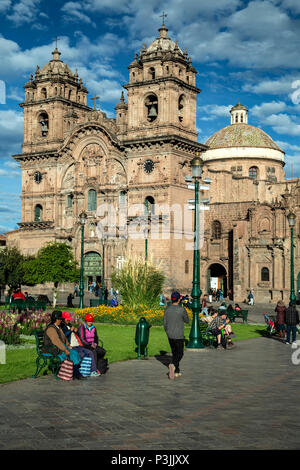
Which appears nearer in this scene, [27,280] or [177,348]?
[177,348]

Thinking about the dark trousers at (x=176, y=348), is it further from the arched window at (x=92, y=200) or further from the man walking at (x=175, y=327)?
the arched window at (x=92, y=200)

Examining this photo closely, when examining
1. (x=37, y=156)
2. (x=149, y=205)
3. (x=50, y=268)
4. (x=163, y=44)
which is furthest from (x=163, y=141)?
Answer: (x=50, y=268)

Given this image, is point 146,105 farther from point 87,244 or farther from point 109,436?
point 109,436

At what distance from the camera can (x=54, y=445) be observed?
23.6 feet

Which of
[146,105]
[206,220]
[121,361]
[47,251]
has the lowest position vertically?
[121,361]

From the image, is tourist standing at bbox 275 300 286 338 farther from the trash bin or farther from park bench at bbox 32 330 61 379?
park bench at bbox 32 330 61 379

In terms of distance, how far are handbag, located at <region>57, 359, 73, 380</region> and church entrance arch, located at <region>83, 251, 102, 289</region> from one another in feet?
131

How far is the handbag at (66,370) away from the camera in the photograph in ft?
39.3

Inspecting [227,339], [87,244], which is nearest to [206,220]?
[87,244]

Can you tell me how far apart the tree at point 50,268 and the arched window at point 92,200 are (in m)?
15.1

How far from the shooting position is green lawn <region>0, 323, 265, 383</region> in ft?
43.0

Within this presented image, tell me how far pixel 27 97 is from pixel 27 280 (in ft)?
91.6

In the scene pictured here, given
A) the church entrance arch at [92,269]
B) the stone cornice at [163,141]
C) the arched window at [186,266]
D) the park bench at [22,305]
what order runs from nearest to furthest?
the park bench at [22,305] → the stone cornice at [163,141] → the arched window at [186,266] → the church entrance arch at [92,269]

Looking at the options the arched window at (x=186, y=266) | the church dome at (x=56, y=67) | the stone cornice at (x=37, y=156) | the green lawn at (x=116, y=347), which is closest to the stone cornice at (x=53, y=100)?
the church dome at (x=56, y=67)
